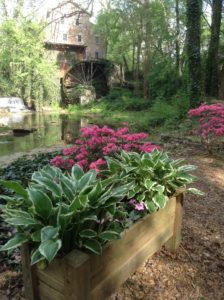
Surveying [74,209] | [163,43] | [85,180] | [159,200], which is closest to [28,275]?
[74,209]

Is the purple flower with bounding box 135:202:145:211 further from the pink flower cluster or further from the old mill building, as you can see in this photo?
the old mill building

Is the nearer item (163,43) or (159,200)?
(159,200)

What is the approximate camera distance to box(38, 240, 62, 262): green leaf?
1101 mm

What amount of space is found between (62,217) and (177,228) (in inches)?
42.4

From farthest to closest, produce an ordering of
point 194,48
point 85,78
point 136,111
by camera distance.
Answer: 1. point 85,78
2. point 136,111
3. point 194,48

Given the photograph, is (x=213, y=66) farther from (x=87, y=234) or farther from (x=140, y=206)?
(x=87, y=234)

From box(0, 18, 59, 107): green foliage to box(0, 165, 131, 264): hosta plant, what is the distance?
18.1 metres

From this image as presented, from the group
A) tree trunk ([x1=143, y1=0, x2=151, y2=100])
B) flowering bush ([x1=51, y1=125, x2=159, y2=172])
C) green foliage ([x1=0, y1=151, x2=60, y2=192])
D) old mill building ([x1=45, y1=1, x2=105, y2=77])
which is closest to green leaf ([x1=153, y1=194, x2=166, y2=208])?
flowering bush ([x1=51, y1=125, x2=159, y2=172])

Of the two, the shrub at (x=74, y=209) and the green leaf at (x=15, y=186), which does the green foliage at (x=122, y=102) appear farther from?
the green leaf at (x=15, y=186)

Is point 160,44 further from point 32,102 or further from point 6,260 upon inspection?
point 6,260

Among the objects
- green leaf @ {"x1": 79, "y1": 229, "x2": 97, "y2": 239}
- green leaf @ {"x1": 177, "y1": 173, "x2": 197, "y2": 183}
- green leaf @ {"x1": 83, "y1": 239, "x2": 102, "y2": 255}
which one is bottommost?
green leaf @ {"x1": 83, "y1": 239, "x2": 102, "y2": 255}

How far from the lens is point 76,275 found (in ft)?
3.91

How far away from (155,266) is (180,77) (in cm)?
1340

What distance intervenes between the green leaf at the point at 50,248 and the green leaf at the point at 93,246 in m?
0.17
